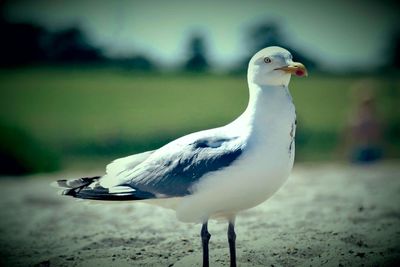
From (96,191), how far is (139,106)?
2229 cm

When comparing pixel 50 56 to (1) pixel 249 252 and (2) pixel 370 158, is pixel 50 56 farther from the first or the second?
(1) pixel 249 252

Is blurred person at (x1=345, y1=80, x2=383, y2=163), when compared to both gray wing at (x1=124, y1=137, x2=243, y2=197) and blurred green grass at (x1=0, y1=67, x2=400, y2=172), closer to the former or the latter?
blurred green grass at (x1=0, y1=67, x2=400, y2=172)

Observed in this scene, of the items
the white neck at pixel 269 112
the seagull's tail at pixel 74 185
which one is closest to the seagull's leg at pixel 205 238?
the white neck at pixel 269 112

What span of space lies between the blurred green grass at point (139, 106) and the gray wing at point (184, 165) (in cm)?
1079

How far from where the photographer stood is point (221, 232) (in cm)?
487

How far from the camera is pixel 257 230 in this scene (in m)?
4.80

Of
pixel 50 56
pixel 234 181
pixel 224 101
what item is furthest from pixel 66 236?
pixel 50 56

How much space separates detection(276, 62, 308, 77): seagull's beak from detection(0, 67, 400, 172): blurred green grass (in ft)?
36.1

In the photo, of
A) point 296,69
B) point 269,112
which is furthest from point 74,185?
point 296,69

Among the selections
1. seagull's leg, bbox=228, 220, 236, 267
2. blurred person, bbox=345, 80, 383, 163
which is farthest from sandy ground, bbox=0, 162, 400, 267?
blurred person, bbox=345, 80, 383, 163

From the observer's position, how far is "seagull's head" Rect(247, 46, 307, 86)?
3282 mm

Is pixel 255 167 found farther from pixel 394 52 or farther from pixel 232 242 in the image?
pixel 394 52

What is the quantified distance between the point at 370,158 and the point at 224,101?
15469 mm

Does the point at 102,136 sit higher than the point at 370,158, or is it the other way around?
the point at 102,136
